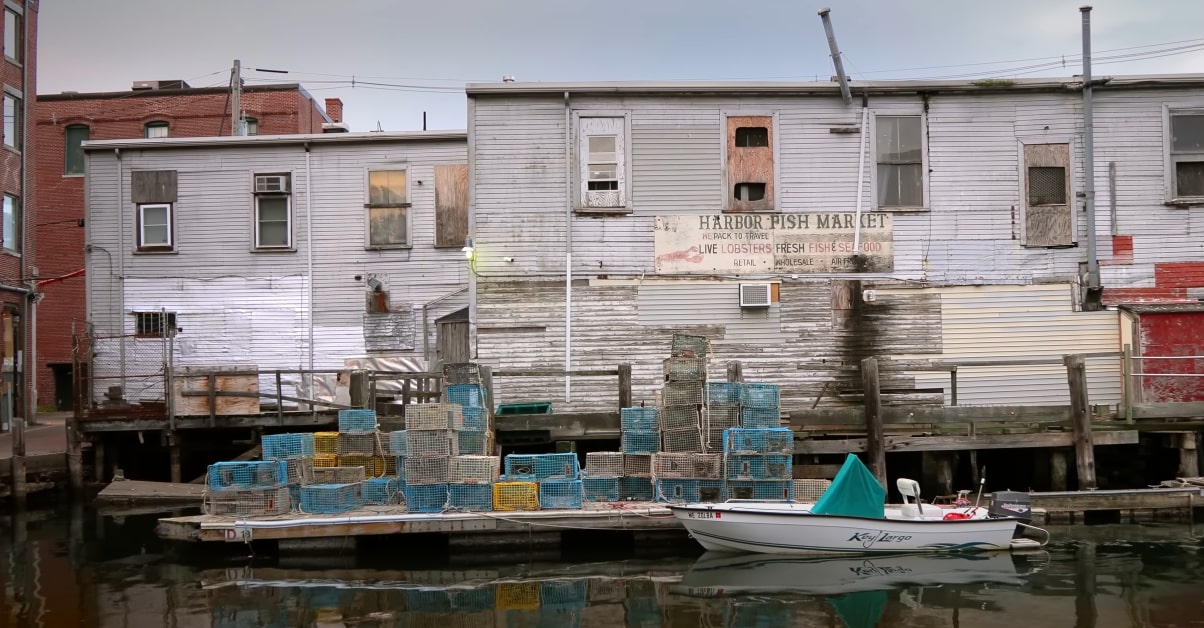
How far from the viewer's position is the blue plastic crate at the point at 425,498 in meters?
15.1

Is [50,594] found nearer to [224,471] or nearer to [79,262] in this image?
[224,471]

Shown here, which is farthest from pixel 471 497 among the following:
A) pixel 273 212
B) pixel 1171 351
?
pixel 273 212

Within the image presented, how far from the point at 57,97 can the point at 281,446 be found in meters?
31.2

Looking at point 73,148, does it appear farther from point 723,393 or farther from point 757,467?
point 757,467

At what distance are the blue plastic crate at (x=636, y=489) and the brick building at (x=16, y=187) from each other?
21.2 m

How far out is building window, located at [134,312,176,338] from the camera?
2544cm

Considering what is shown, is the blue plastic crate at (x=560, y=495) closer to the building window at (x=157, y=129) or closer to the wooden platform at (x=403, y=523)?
the wooden platform at (x=403, y=523)

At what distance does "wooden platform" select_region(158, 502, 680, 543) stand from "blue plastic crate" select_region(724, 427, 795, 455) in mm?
1397

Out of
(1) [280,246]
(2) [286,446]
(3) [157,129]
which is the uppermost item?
(3) [157,129]

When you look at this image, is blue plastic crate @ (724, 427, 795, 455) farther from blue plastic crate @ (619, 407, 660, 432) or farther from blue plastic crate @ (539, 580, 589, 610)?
blue plastic crate @ (539, 580, 589, 610)

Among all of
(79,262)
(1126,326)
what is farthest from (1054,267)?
(79,262)

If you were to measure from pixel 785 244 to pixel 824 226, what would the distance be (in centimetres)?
84

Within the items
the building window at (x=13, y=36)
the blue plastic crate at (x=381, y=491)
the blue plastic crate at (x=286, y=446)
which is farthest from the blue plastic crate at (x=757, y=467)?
the building window at (x=13, y=36)

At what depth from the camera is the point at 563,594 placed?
13.1 meters
